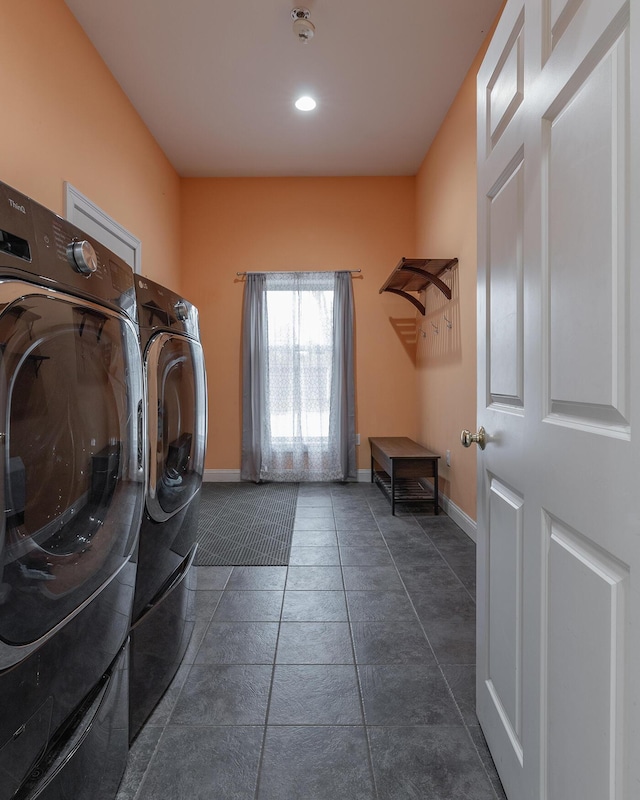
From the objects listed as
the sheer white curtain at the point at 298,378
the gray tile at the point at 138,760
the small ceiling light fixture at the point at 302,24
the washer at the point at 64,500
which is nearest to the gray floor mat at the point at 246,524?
the sheer white curtain at the point at 298,378

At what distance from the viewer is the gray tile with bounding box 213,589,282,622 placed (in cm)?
197

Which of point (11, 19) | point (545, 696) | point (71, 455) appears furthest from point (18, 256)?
point (11, 19)

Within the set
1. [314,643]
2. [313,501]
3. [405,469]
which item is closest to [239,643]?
[314,643]

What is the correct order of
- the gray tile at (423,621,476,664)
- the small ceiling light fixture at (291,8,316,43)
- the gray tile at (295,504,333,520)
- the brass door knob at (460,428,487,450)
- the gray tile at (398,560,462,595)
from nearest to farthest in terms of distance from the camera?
the brass door knob at (460,428,487,450)
the gray tile at (423,621,476,664)
the gray tile at (398,560,462,595)
the small ceiling light fixture at (291,8,316,43)
the gray tile at (295,504,333,520)

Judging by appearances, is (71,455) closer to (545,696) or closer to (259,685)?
(545,696)

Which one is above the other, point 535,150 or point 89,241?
point 535,150

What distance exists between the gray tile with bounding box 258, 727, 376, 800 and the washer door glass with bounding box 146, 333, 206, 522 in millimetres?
695

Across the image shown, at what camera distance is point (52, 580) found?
76 centimetres

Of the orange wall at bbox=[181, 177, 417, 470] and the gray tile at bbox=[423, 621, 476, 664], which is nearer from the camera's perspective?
the gray tile at bbox=[423, 621, 476, 664]

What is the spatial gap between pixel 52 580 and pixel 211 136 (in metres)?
3.91

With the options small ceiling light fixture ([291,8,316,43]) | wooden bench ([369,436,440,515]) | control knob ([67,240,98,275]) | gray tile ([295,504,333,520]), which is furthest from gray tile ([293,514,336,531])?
small ceiling light fixture ([291,8,316,43])

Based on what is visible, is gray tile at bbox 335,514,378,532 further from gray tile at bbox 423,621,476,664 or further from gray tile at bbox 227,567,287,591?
gray tile at bbox 423,621,476,664

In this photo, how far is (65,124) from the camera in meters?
2.42

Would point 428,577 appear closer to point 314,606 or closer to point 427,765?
point 314,606
